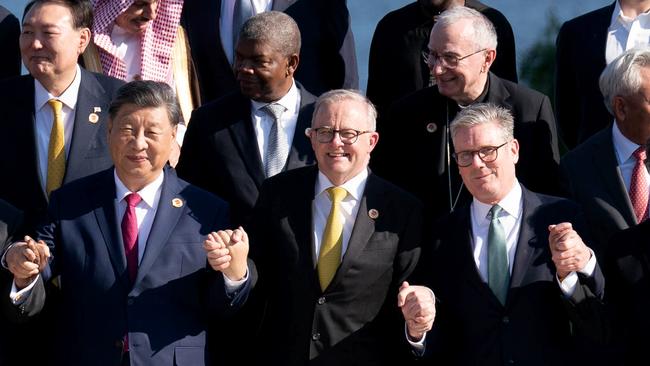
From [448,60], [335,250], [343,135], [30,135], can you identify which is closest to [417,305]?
[335,250]

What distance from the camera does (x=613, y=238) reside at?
5.62 m

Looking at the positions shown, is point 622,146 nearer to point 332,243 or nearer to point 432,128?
point 432,128

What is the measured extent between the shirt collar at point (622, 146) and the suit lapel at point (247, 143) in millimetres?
1488

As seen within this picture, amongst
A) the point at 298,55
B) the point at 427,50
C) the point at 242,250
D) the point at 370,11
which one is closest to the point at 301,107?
the point at 298,55

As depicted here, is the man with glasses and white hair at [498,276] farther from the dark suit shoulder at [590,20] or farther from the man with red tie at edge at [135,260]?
the dark suit shoulder at [590,20]

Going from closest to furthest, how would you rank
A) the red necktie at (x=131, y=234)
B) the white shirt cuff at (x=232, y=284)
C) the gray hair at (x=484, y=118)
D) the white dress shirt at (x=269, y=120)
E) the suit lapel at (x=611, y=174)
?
the white shirt cuff at (x=232, y=284), the red necktie at (x=131, y=234), the gray hair at (x=484, y=118), the suit lapel at (x=611, y=174), the white dress shirt at (x=269, y=120)

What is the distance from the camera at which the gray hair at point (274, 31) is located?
257 inches

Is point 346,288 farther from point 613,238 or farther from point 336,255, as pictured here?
point 613,238

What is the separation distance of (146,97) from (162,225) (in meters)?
0.49

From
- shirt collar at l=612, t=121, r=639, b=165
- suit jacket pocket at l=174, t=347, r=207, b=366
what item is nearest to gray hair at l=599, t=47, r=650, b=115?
shirt collar at l=612, t=121, r=639, b=165

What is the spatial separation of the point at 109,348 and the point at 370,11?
4.63 m

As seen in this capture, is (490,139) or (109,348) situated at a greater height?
(490,139)

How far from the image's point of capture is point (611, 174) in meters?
6.30

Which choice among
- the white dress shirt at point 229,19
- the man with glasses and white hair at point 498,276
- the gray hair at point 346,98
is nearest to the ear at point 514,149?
the man with glasses and white hair at point 498,276
